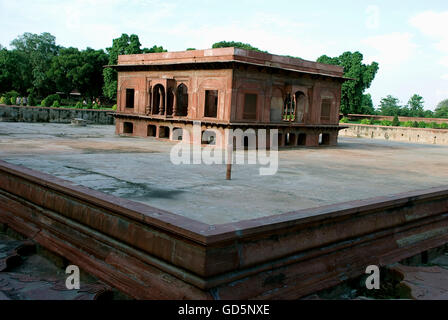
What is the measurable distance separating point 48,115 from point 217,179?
23.4 m

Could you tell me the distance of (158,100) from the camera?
21906mm

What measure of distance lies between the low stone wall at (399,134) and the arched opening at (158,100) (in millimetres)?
13250

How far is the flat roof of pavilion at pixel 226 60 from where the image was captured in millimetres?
17219

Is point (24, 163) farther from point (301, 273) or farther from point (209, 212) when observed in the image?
point (301, 273)

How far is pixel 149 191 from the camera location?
780 cm

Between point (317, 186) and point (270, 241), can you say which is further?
point (317, 186)

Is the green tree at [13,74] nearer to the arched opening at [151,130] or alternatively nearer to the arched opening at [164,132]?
the arched opening at [151,130]

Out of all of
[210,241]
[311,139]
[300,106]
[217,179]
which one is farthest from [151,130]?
[210,241]

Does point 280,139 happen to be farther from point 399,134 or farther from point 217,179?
point 399,134

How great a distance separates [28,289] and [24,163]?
15.3 feet

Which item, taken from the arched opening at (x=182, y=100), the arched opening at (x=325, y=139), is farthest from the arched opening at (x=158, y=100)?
the arched opening at (x=325, y=139)

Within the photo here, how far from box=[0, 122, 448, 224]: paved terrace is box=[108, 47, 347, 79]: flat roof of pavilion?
16.5ft

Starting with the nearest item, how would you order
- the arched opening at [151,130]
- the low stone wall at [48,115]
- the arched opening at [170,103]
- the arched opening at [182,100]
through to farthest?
the arched opening at [170,103], the arched opening at [151,130], the arched opening at [182,100], the low stone wall at [48,115]
